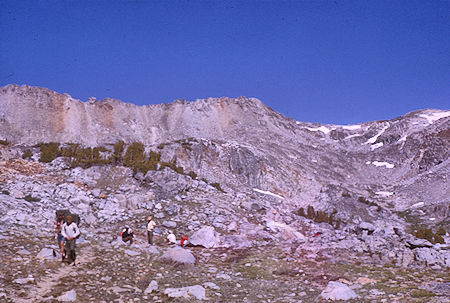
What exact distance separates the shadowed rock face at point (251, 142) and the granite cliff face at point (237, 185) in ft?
0.83

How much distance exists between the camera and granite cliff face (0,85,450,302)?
13.4 meters

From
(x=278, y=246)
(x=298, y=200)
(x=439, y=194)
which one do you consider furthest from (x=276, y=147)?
(x=278, y=246)

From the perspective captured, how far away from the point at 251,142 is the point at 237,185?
69.9ft

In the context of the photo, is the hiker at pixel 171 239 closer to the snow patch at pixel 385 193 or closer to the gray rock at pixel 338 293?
the gray rock at pixel 338 293

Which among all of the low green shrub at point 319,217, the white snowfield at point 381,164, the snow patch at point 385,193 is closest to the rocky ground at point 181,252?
the low green shrub at point 319,217

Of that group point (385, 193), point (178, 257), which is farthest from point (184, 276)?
point (385, 193)

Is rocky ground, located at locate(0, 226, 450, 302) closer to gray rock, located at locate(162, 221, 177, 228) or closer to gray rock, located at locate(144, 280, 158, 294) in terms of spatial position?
gray rock, located at locate(144, 280, 158, 294)

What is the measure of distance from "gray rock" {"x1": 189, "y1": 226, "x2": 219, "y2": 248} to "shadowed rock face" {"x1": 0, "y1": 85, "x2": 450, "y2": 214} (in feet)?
54.5

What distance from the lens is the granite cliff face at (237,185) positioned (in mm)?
13414

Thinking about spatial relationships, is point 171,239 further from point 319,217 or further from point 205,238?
point 319,217

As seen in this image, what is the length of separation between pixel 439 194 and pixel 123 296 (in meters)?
44.5

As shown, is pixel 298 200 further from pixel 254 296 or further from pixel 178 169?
pixel 254 296

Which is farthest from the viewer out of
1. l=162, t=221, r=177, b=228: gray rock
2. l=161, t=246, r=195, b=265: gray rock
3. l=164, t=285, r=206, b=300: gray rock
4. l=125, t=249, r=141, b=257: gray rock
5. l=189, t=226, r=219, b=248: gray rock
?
l=162, t=221, r=177, b=228: gray rock

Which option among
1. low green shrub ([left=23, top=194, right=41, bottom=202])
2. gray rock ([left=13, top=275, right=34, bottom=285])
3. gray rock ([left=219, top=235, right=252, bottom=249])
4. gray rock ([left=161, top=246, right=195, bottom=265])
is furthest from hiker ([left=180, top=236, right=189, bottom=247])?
low green shrub ([left=23, top=194, right=41, bottom=202])
